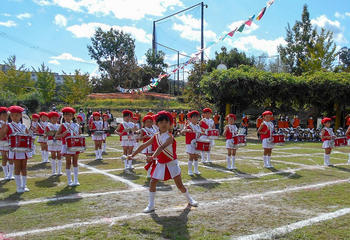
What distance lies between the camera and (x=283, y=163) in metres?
11.6

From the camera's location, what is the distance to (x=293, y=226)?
5.06 metres

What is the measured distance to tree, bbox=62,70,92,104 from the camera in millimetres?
43062

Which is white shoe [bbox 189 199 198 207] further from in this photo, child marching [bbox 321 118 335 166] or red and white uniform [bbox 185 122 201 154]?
child marching [bbox 321 118 335 166]

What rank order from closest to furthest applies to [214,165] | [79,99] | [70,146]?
1. [70,146]
2. [214,165]
3. [79,99]

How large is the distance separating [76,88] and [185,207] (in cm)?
4051

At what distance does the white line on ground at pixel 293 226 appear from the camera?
464 centimetres

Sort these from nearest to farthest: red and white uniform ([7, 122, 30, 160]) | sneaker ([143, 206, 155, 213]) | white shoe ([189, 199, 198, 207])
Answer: sneaker ([143, 206, 155, 213]) < white shoe ([189, 199, 198, 207]) < red and white uniform ([7, 122, 30, 160])

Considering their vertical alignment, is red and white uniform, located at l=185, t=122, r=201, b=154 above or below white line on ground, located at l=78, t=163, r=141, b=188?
above

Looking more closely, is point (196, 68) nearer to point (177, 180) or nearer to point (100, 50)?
point (177, 180)

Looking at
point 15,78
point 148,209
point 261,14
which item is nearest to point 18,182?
point 148,209

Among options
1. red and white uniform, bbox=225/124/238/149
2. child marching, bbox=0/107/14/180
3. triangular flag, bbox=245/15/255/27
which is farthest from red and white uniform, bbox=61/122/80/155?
triangular flag, bbox=245/15/255/27

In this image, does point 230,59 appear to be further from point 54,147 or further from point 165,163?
point 165,163

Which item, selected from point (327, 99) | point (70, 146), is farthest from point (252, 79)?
point (70, 146)

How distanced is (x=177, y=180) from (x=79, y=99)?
39.7 meters
